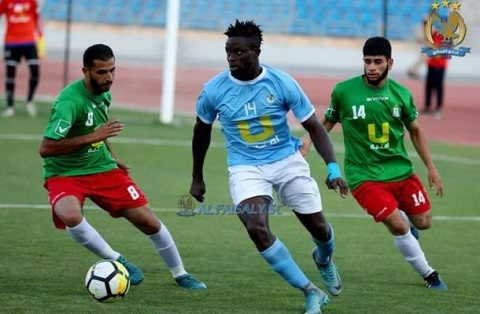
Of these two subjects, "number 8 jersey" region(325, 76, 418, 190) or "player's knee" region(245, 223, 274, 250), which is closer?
"player's knee" region(245, 223, 274, 250)

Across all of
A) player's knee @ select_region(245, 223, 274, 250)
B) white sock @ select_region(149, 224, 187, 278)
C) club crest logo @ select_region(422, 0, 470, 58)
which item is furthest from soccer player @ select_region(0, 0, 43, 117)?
player's knee @ select_region(245, 223, 274, 250)

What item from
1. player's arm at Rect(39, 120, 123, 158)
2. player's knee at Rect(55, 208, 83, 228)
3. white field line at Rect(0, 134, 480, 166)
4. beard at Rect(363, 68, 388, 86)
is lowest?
white field line at Rect(0, 134, 480, 166)

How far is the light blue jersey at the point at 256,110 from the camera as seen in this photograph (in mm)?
8578

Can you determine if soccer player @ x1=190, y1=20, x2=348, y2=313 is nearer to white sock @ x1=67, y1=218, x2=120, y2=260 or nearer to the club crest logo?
white sock @ x1=67, y1=218, x2=120, y2=260

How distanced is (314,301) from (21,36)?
14.6m

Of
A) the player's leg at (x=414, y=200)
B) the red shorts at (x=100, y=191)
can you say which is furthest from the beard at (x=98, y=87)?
the player's leg at (x=414, y=200)

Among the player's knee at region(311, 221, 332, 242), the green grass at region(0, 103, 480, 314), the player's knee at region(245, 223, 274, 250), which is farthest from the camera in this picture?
the player's knee at region(311, 221, 332, 242)

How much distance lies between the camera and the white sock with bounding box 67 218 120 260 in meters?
9.13

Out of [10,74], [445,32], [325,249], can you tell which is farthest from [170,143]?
[325,249]

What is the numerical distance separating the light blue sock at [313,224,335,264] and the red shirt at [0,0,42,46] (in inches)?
530

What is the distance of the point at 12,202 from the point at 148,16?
79.1ft

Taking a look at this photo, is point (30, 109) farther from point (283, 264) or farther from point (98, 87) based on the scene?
point (283, 264)

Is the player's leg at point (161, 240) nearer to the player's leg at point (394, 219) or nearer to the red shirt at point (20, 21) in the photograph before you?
the player's leg at point (394, 219)

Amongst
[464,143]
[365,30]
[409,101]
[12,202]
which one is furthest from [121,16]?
[409,101]
